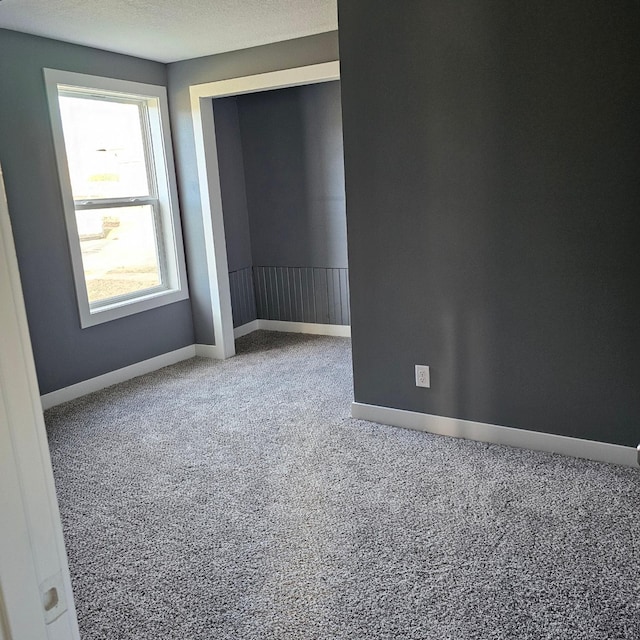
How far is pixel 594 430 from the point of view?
9.10 ft

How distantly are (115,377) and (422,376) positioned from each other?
2.29m

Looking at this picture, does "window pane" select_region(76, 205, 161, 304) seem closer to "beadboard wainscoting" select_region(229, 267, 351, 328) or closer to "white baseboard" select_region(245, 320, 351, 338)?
"beadboard wainscoting" select_region(229, 267, 351, 328)

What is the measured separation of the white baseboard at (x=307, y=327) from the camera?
211 inches

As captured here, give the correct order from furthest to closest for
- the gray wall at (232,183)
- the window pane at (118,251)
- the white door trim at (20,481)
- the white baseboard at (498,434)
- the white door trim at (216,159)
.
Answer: the gray wall at (232,183) < the window pane at (118,251) < the white door trim at (216,159) < the white baseboard at (498,434) < the white door trim at (20,481)

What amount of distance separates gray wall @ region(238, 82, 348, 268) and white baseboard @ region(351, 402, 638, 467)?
214 cm

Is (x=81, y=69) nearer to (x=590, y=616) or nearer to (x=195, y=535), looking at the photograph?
(x=195, y=535)

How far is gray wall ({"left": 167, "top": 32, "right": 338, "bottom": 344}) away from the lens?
13.0 feet

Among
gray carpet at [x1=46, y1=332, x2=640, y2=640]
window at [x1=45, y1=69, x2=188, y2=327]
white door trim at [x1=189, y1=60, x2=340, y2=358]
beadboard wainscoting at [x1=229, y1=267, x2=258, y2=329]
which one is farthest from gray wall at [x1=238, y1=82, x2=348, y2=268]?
gray carpet at [x1=46, y1=332, x2=640, y2=640]

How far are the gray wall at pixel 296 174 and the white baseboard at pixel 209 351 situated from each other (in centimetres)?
114

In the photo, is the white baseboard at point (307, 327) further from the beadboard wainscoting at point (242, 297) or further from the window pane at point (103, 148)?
the window pane at point (103, 148)

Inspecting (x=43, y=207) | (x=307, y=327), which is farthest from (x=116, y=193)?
(x=307, y=327)

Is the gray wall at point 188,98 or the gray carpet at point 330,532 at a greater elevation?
the gray wall at point 188,98

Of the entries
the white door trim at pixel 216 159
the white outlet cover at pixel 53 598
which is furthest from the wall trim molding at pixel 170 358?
the white outlet cover at pixel 53 598

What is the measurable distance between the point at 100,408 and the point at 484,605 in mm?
2719
